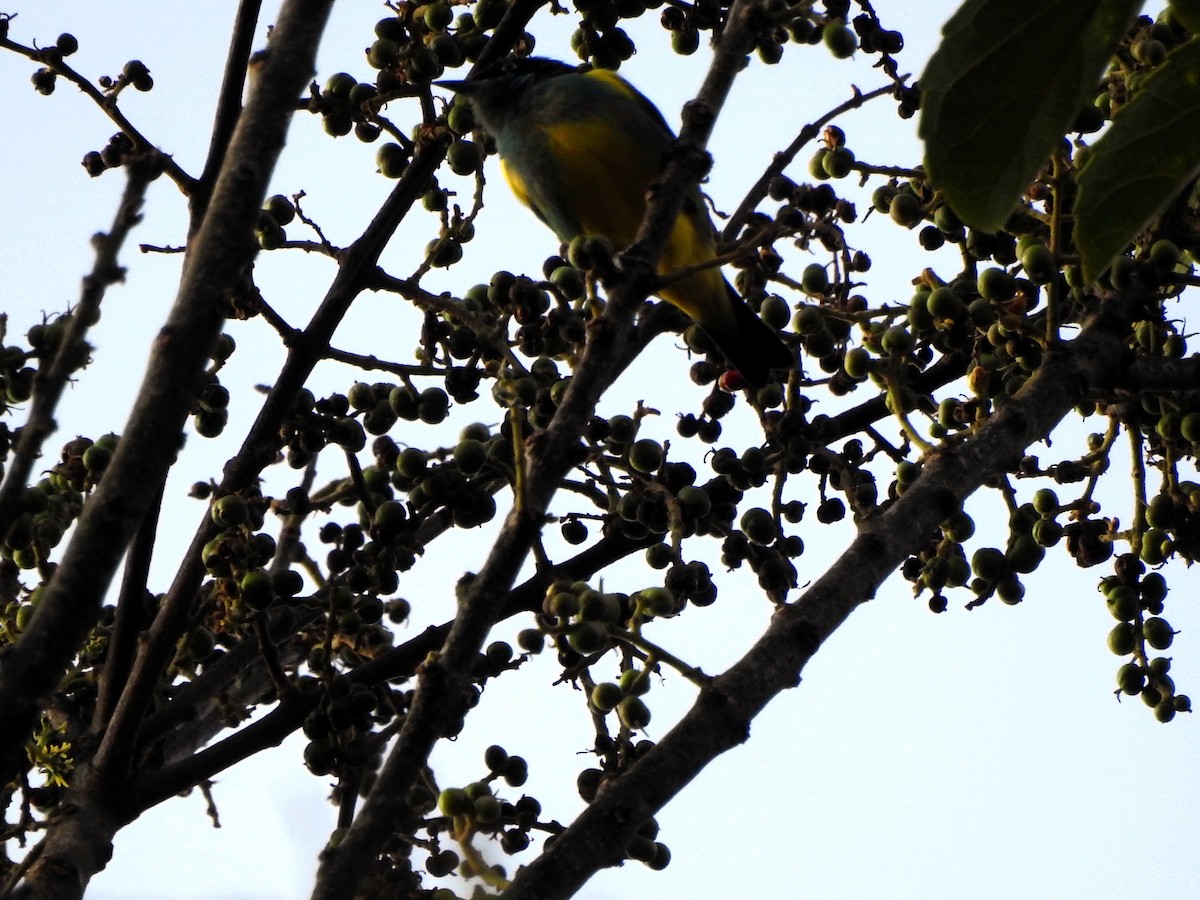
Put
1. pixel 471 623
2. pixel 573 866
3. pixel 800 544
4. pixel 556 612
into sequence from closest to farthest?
1. pixel 471 623
2. pixel 573 866
3. pixel 556 612
4. pixel 800 544

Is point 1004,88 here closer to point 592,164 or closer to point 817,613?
point 817,613

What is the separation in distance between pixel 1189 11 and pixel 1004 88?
0.59 ft

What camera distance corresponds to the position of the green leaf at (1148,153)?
1330 mm

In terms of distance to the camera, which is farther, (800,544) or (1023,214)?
(800,544)

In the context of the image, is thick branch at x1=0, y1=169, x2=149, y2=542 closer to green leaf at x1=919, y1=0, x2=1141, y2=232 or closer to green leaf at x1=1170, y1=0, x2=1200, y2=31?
green leaf at x1=919, y1=0, x2=1141, y2=232

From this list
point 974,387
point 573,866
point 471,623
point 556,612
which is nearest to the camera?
point 471,623

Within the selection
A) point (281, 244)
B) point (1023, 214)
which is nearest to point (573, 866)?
point (1023, 214)

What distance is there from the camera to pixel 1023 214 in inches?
122

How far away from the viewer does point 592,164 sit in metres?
5.05

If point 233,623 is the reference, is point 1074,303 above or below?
above

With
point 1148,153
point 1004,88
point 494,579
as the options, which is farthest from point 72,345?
point 1148,153

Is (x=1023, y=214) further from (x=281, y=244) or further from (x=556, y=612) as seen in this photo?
(x=281, y=244)

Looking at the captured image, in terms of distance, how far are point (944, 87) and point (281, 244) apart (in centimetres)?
247

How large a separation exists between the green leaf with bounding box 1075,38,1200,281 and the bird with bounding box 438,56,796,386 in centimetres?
338
